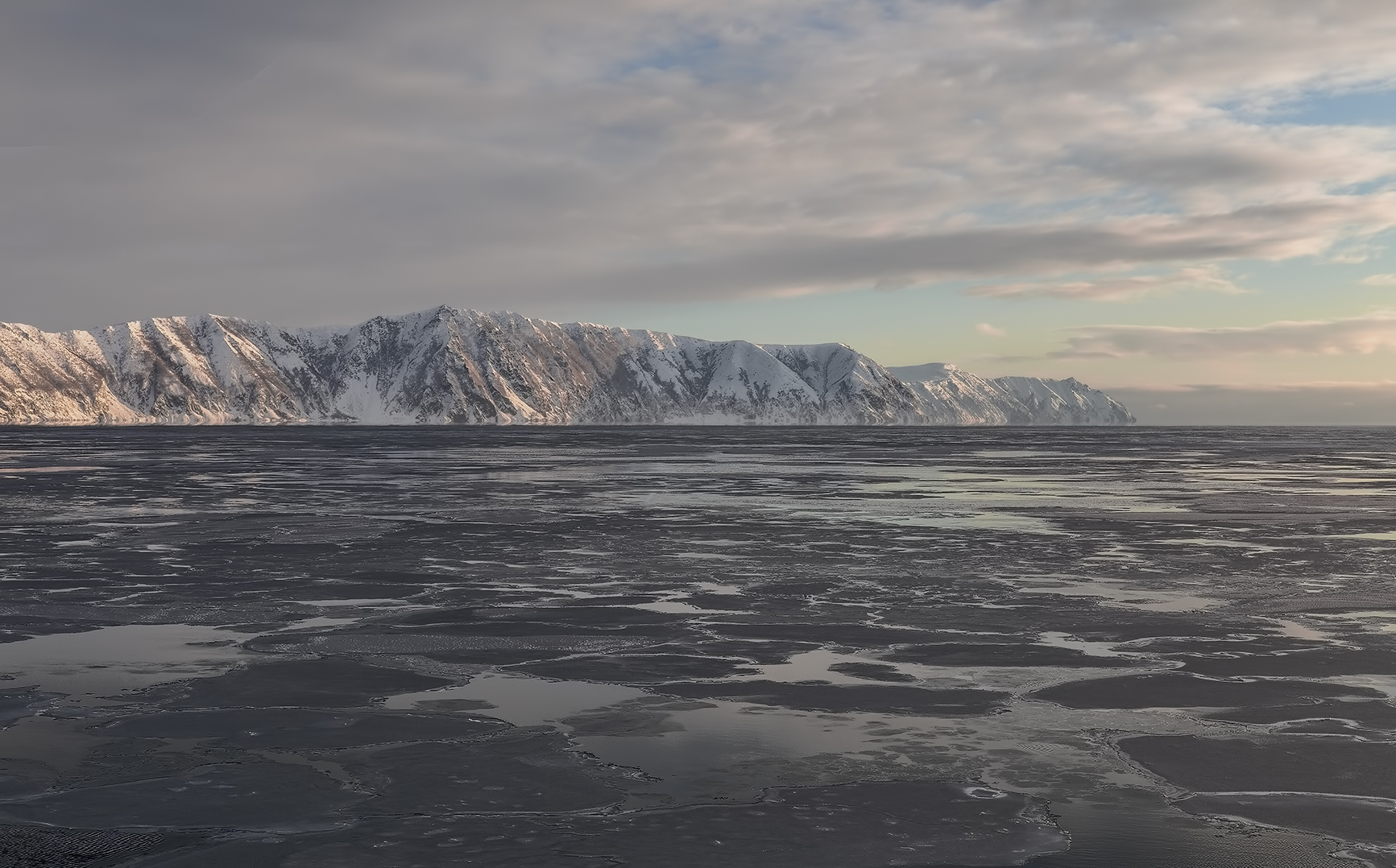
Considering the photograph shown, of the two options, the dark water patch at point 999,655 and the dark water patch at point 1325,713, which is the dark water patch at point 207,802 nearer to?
the dark water patch at point 999,655

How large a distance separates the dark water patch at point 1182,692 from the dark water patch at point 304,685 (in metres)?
7.22

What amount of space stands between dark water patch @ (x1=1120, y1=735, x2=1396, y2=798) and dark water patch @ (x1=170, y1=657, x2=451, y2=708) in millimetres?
7859

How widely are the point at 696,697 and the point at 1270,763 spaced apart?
572 cm

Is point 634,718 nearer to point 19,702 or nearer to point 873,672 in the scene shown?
point 873,672

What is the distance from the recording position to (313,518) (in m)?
35.8

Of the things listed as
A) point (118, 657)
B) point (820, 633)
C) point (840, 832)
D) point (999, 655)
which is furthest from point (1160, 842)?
point (118, 657)

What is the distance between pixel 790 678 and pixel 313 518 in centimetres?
2497

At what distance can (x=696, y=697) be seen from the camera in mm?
13258

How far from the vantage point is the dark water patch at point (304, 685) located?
12.9 m

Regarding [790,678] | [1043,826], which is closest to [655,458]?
[790,678]

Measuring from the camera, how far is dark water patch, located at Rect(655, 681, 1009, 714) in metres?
12.8

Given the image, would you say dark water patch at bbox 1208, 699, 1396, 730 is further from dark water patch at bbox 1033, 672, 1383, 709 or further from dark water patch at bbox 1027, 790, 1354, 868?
dark water patch at bbox 1027, 790, 1354, 868

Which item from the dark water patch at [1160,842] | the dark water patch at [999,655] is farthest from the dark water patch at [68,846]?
the dark water patch at [999,655]

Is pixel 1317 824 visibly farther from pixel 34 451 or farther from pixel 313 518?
pixel 34 451
